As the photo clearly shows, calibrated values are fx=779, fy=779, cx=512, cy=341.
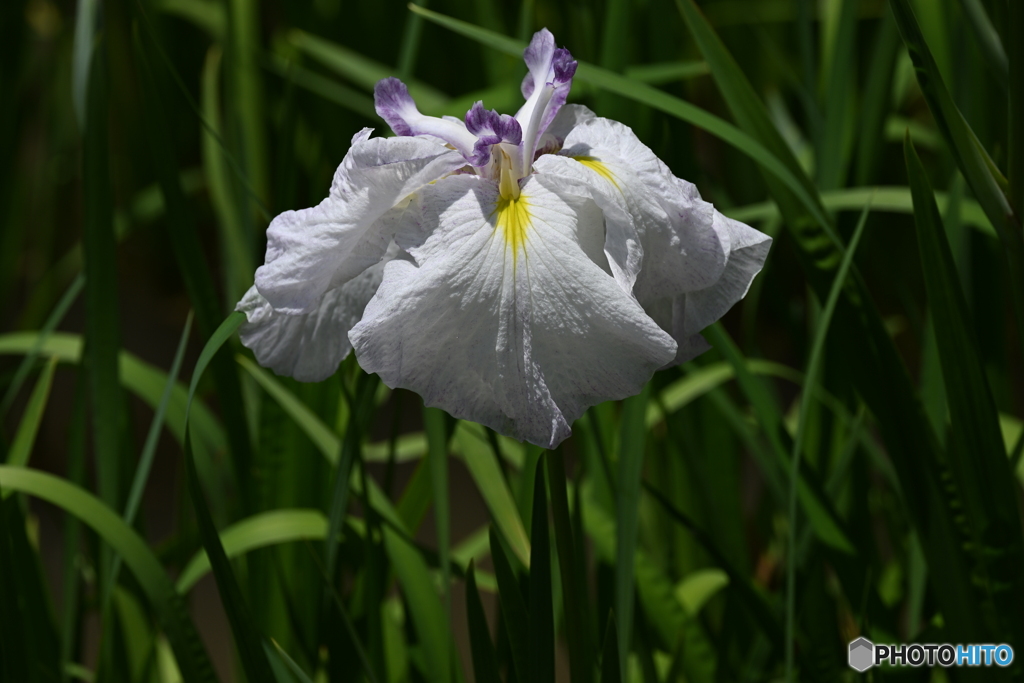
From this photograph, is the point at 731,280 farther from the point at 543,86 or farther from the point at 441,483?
the point at 441,483

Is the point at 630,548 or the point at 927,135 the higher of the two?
the point at 927,135

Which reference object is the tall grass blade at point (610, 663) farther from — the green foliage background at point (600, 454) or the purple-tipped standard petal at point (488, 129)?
the purple-tipped standard petal at point (488, 129)

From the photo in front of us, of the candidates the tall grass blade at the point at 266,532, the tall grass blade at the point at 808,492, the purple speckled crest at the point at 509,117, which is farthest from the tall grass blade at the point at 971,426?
the tall grass blade at the point at 266,532

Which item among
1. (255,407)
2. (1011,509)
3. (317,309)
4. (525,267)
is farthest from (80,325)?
(1011,509)

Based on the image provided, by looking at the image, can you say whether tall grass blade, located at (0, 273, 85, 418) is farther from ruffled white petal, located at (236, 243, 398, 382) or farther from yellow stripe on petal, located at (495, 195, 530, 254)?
yellow stripe on petal, located at (495, 195, 530, 254)

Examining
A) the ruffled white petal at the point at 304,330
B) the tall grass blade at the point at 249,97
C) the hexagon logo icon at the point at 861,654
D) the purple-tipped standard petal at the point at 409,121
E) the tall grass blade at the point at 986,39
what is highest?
the tall grass blade at the point at 249,97

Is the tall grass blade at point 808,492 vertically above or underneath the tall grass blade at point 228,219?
underneath

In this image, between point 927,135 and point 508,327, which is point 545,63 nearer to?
point 508,327
